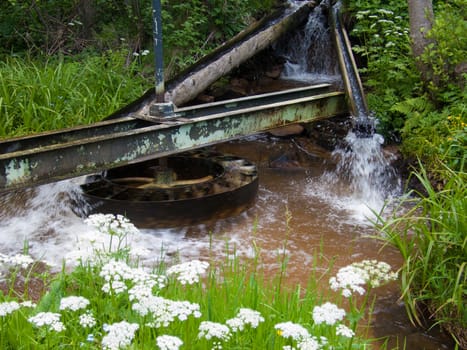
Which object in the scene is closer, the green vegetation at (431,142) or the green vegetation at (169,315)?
the green vegetation at (169,315)

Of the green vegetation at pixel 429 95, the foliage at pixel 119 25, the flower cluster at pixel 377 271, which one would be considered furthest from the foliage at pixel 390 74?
the flower cluster at pixel 377 271

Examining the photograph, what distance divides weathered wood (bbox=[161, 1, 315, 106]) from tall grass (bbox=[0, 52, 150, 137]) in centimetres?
91

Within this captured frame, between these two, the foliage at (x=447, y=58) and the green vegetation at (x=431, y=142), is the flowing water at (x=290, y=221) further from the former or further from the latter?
the foliage at (x=447, y=58)

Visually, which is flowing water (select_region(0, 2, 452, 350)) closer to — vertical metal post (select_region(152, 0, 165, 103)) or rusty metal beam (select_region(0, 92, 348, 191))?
rusty metal beam (select_region(0, 92, 348, 191))

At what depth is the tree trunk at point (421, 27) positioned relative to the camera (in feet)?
23.3

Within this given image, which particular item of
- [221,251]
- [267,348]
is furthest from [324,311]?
[221,251]

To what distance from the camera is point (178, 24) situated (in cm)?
1012

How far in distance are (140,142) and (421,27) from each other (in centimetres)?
406

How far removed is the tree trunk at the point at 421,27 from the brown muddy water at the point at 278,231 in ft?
5.23

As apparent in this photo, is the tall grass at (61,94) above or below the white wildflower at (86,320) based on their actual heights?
above

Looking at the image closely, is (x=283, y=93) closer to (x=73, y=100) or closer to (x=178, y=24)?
(x=73, y=100)

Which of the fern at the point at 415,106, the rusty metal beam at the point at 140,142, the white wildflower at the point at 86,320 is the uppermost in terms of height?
the fern at the point at 415,106

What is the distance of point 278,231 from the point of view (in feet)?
18.7

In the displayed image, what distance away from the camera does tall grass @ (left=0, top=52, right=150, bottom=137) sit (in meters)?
7.05
